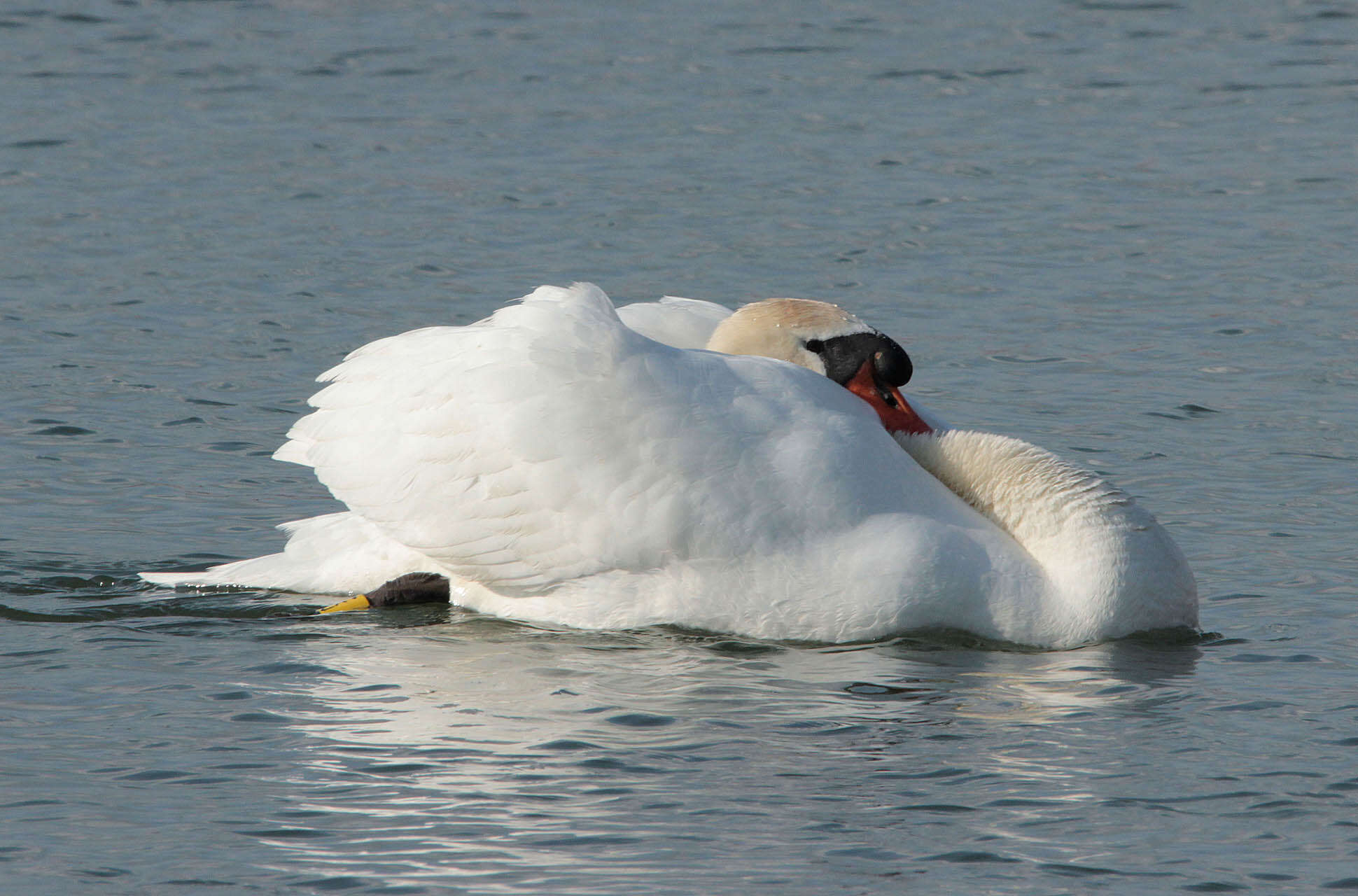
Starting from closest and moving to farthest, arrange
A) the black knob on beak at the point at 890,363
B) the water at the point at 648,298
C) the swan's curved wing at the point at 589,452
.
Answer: the water at the point at 648,298 → the swan's curved wing at the point at 589,452 → the black knob on beak at the point at 890,363

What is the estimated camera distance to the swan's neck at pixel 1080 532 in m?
8.69

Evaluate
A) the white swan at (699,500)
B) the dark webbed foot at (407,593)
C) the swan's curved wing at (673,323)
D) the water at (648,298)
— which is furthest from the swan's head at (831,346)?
the dark webbed foot at (407,593)

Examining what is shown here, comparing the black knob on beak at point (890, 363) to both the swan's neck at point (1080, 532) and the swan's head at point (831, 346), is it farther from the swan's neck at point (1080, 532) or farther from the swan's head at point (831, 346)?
the swan's neck at point (1080, 532)

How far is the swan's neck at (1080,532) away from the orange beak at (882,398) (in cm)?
34

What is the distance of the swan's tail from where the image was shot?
9.45 meters

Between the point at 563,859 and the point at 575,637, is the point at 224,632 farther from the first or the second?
the point at 563,859

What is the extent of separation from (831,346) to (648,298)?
4.38 meters

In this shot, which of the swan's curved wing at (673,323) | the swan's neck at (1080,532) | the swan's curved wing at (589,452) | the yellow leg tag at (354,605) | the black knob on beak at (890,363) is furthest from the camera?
the swan's curved wing at (673,323)

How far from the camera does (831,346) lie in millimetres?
9445

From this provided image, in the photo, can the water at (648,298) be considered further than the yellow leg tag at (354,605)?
No

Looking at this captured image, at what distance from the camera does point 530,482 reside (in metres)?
8.73

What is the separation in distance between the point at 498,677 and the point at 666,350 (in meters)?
1.46

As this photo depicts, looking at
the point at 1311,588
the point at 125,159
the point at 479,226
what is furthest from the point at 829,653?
the point at 125,159

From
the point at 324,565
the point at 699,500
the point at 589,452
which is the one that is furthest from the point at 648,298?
the point at 699,500
